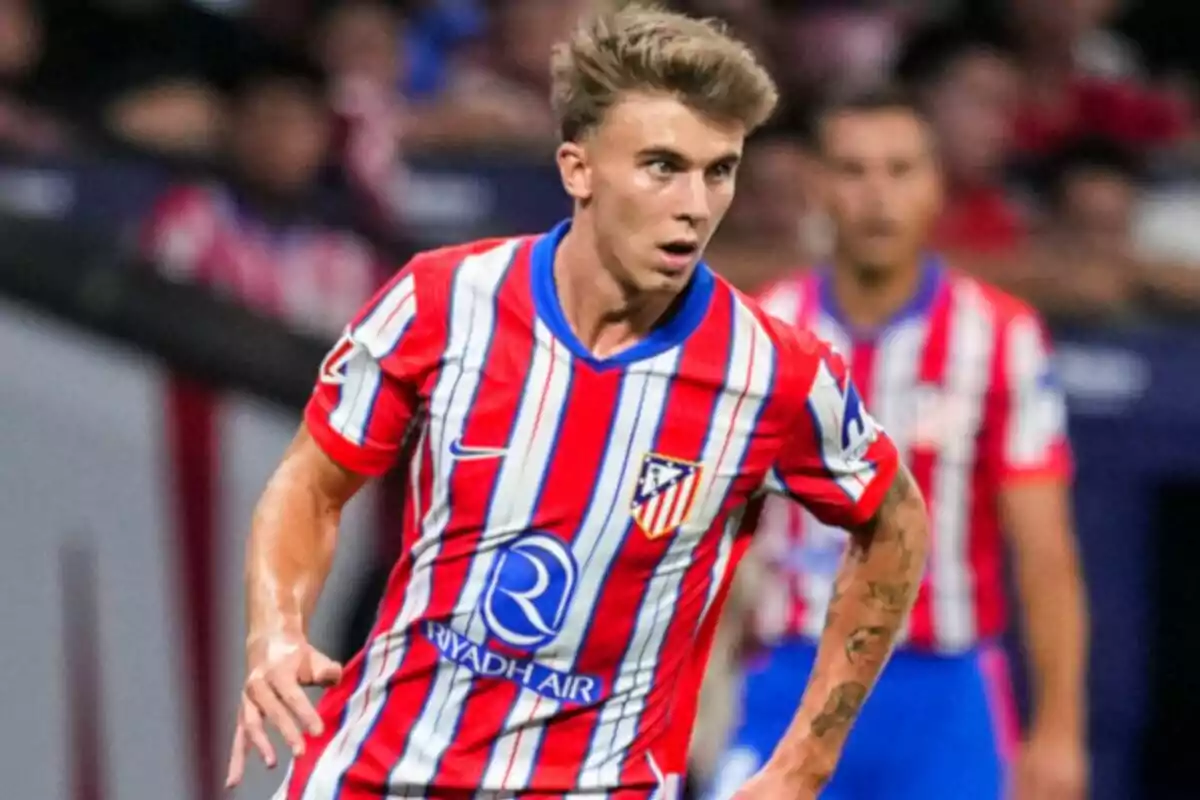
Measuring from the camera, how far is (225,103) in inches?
279

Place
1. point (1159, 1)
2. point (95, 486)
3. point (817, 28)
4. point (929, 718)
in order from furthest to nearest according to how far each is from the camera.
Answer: point (1159, 1), point (817, 28), point (95, 486), point (929, 718)

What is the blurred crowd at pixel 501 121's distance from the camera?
6.25 m

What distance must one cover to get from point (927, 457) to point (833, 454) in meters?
1.57

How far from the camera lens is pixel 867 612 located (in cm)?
330

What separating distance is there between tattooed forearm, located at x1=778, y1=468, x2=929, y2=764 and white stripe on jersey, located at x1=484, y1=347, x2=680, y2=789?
0.35 meters

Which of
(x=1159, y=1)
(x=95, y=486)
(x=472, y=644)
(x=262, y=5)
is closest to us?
(x=472, y=644)

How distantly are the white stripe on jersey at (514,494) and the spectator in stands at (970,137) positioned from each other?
13.3 ft

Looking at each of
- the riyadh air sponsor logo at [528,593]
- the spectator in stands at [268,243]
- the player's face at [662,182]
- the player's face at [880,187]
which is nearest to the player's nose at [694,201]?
the player's face at [662,182]

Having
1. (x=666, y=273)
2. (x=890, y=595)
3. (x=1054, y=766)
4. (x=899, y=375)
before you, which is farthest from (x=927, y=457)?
(x=666, y=273)

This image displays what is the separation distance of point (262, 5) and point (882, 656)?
5.05 m

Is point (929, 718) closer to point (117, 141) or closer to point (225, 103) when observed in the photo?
point (117, 141)

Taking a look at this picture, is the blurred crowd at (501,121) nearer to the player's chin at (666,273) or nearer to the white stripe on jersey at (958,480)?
the white stripe on jersey at (958,480)

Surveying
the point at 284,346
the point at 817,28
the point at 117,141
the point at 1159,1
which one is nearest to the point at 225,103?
the point at 117,141

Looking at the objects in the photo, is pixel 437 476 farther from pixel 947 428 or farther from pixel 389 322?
pixel 947 428
